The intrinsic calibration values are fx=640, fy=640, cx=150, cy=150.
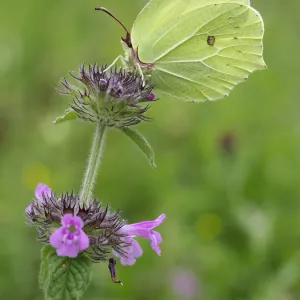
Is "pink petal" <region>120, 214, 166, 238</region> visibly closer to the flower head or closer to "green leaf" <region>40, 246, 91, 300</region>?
the flower head

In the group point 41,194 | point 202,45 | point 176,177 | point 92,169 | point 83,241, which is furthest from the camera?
point 176,177

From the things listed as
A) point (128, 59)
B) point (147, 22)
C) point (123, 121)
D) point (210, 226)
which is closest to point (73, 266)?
point (123, 121)

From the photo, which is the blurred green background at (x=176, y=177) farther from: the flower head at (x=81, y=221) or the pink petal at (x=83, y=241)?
the pink petal at (x=83, y=241)

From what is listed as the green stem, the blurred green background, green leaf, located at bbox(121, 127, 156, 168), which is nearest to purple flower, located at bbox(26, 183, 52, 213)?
the green stem

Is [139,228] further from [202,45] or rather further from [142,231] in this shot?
[202,45]

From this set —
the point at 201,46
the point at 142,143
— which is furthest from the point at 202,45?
the point at 142,143

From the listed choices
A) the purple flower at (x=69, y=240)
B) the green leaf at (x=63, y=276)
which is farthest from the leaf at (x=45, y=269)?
the purple flower at (x=69, y=240)
